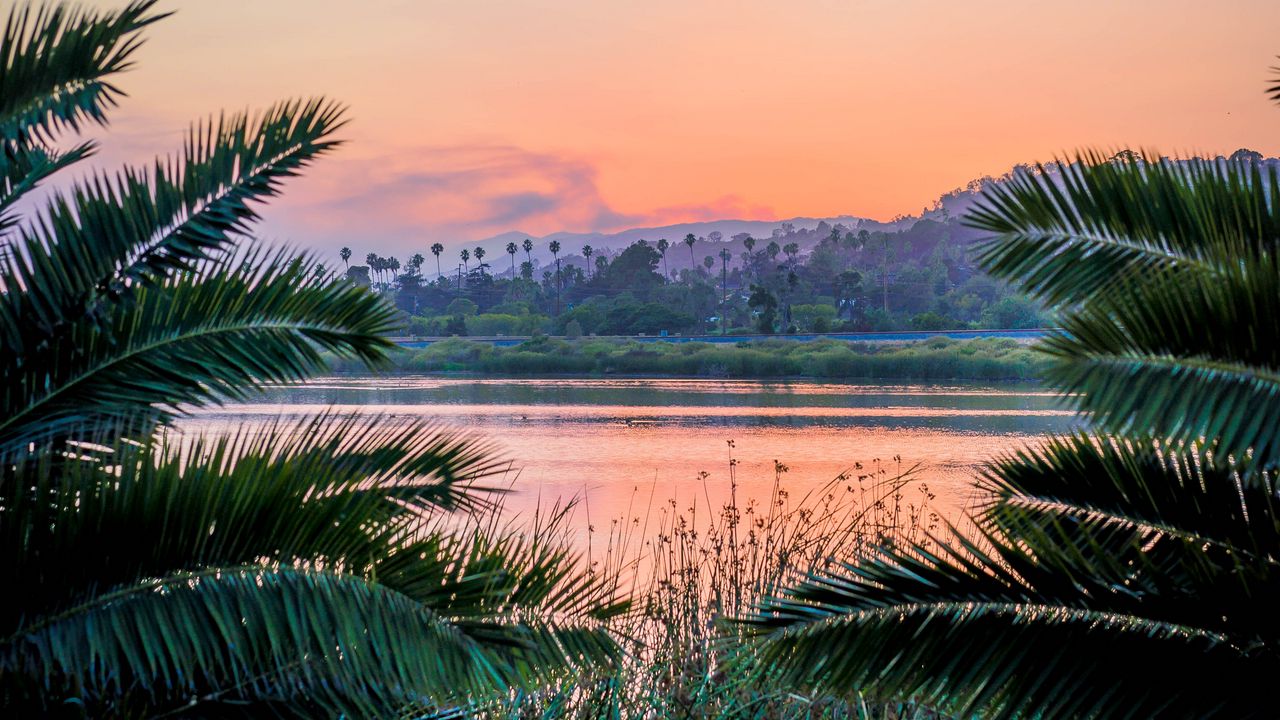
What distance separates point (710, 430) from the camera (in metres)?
20.7

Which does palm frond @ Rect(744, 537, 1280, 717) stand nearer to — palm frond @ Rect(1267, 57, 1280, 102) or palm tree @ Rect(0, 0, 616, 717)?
palm tree @ Rect(0, 0, 616, 717)

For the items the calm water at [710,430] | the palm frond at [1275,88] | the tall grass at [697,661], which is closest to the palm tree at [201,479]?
the calm water at [710,430]

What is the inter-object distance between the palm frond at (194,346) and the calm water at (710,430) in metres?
0.62

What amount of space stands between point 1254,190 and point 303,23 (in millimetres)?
10048

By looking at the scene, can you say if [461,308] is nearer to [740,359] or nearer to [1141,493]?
[740,359]

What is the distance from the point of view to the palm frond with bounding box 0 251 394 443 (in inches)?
133

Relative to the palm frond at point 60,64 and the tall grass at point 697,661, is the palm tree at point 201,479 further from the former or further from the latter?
the tall grass at point 697,661

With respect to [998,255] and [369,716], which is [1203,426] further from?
[369,716]

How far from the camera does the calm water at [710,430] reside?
13.3 metres

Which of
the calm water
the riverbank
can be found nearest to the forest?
the riverbank

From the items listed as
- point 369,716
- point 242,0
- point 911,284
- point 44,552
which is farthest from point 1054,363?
point 911,284

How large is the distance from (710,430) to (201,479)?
18.4m

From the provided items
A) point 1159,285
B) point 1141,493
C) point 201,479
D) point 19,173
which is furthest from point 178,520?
point 1141,493

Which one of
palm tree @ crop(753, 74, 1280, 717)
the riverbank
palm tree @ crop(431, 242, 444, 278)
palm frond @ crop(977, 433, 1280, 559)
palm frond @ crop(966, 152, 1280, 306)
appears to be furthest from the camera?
palm tree @ crop(431, 242, 444, 278)
